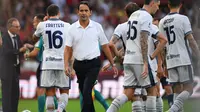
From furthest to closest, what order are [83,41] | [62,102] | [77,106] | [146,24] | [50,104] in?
[77,106] → [50,104] → [62,102] → [83,41] → [146,24]

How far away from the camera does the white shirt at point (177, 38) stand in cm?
1445

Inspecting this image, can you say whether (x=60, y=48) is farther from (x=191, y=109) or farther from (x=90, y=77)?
(x=191, y=109)

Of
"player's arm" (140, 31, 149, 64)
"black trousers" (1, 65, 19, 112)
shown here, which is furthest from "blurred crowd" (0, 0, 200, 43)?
"player's arm" (140, 31, 149, 64)

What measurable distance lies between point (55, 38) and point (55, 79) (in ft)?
2.59

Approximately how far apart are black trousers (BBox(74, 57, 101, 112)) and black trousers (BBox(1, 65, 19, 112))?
2.33 metres

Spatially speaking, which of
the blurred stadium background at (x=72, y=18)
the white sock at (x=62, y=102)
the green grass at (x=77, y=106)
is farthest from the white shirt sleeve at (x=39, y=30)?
the blurred stadium background at (x=72, y=18)

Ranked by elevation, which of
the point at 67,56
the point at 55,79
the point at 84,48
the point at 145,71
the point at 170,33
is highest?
the point at 170,33

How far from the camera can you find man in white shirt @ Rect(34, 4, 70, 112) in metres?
15.8

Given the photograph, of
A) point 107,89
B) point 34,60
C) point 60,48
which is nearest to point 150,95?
point 60,48

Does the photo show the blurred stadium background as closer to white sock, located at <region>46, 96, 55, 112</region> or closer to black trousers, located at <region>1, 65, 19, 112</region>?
black trousers, located at <region>1, 65, 19, 112</region>

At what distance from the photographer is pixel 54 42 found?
51.8 feet

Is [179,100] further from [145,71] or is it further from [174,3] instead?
[174,3]

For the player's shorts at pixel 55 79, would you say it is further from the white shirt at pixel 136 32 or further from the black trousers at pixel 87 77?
the white shirt at pixel 136 32

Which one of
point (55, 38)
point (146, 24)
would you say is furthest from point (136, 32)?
point (55, 38)
